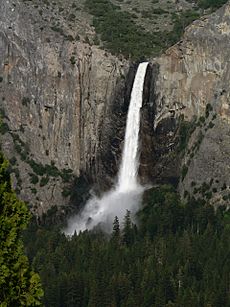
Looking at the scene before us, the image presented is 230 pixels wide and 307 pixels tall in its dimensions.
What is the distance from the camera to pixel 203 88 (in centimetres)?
10588

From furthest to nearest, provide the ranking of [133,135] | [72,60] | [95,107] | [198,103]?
[72,60] → [95,107] → [133,135] → [198,103]

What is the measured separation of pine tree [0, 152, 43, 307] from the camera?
27.6m

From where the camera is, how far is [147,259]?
3469 inches

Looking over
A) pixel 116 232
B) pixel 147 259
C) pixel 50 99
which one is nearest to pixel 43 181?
pixel 50 99

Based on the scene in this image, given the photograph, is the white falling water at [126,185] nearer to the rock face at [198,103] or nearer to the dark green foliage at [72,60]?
the rock face at [198,103]

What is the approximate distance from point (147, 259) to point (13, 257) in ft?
200

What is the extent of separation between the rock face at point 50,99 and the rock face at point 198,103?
6.81 meters

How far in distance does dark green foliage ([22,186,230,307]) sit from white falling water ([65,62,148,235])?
4.94 meters

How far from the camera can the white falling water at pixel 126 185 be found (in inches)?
4341

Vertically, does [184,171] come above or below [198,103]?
below

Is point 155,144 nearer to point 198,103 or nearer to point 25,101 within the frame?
point 198,103

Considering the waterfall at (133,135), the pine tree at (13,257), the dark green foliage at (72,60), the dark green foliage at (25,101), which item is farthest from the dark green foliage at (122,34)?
the pine tree at (13,257)

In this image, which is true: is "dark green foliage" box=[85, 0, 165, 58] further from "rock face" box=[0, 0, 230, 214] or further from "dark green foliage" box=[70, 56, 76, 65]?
"dark green foliage" box=[70, 56, 76, 65]

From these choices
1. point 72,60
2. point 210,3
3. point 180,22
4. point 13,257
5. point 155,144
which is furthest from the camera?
point 210,3
